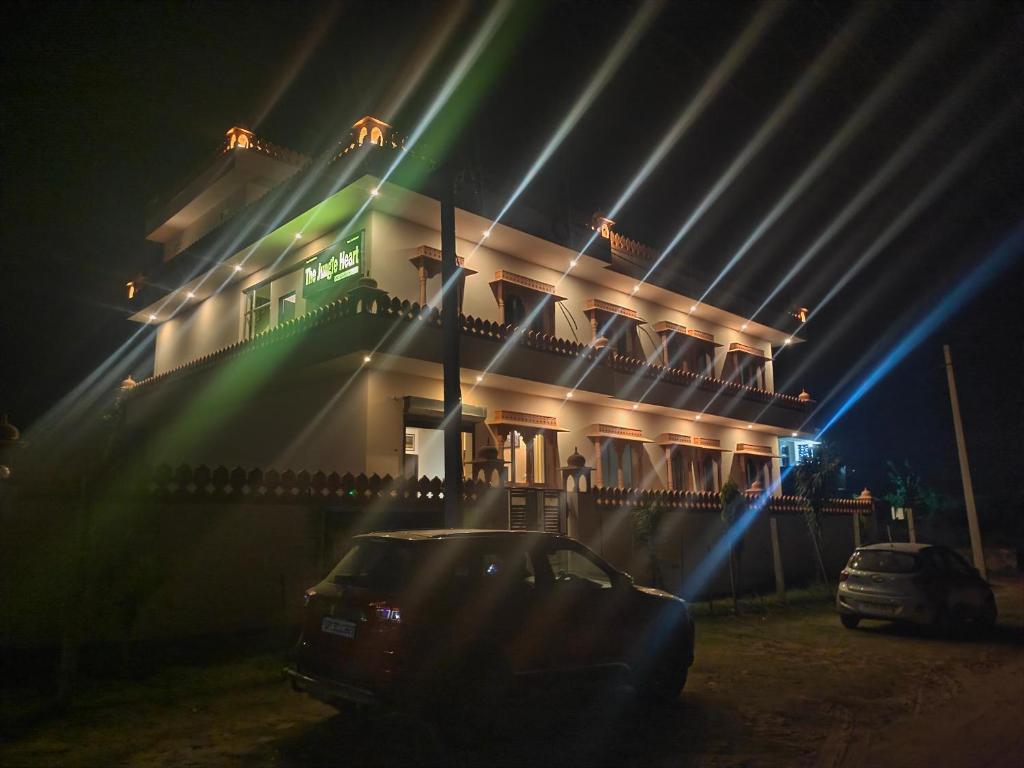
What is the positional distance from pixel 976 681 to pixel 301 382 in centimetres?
1350

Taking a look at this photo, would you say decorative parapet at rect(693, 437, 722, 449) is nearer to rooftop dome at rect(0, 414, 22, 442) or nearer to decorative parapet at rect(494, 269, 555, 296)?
decorative parapet at rect(494, 269, 555, 296)

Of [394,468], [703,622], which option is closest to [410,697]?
[703,622]

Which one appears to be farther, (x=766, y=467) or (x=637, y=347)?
(x=766, y=467)

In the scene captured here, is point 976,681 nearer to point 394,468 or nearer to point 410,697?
point 410,697

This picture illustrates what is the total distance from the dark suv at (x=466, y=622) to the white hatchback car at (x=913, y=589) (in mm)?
6200

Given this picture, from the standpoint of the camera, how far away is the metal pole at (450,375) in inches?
350

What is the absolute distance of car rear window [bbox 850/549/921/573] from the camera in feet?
37.6

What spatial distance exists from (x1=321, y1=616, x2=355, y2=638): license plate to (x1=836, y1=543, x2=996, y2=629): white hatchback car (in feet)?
31.0

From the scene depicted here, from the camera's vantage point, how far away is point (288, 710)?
21.2 feet

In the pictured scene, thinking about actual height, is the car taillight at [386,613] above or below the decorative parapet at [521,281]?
below

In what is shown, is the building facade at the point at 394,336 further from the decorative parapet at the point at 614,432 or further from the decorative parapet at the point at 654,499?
the decorative parapet at the point at 654,499

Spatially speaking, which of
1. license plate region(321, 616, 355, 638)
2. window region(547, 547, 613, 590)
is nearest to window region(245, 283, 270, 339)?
window region(547, 547, 613, 590)

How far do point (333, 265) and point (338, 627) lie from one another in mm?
12022

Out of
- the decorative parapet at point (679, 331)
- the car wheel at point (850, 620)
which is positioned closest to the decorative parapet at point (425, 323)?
the decorative parapet at point (679, 331)
